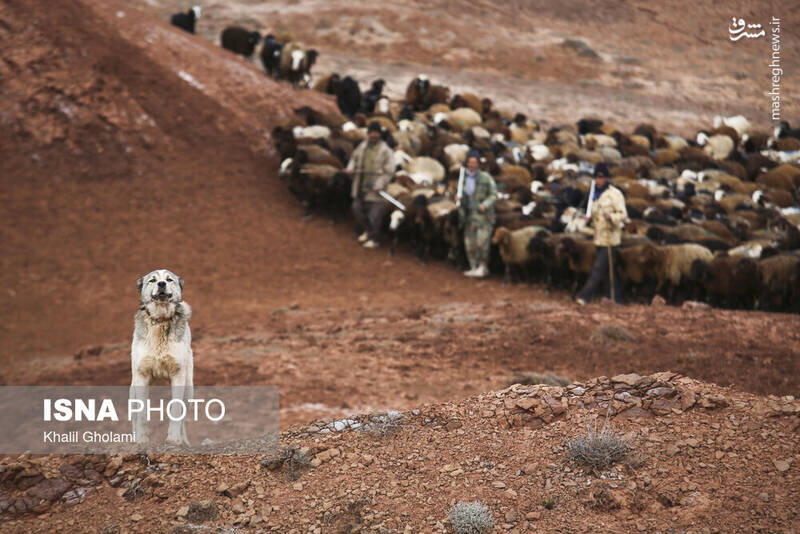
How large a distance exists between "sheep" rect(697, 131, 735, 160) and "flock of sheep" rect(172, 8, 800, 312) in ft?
0.13

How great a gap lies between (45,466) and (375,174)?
9510mm

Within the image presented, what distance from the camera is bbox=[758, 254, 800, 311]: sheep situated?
10.0 meters

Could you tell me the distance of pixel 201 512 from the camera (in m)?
4.06

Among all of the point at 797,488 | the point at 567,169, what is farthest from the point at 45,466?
the point at 567,169

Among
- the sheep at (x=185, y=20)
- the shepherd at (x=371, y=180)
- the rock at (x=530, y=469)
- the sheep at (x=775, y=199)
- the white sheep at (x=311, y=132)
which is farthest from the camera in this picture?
the sheep at (x=185, y=20)

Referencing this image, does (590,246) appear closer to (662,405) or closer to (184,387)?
(662,405)

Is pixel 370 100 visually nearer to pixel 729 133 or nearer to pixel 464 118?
pixel 464 118

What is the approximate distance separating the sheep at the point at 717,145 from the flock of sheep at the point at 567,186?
4cm

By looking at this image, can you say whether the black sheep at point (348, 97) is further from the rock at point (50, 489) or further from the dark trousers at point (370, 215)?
the rock at point (50, 489)

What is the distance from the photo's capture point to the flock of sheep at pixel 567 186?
1081cm

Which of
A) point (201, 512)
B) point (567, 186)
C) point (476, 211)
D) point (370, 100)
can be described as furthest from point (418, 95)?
point (201, 512)

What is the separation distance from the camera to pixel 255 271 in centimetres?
1266

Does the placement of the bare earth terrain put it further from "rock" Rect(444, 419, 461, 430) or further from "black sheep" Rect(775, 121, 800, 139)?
"black sheep" Rect(775, 121, 800, 139)

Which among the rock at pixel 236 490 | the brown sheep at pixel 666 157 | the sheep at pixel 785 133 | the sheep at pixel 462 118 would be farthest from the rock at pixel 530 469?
the sheep at pixel 785 133
